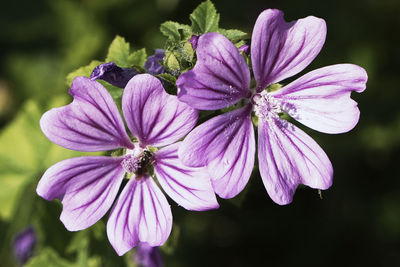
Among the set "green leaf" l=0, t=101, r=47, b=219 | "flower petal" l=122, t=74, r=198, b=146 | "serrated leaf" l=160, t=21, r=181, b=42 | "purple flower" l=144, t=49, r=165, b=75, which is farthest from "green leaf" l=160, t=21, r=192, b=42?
"green leaf" l=0, t=101, r=47, b=219

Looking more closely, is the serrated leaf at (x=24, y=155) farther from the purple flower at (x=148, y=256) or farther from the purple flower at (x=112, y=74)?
the purple flower at (x=112, y=74)

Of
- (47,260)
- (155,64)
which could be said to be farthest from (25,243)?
(155,64)

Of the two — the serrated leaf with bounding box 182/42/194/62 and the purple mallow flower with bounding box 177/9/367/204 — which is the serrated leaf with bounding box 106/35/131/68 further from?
the purple mallow flower with bounding box 177/9/367/204

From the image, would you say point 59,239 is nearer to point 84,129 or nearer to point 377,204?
point 84,129

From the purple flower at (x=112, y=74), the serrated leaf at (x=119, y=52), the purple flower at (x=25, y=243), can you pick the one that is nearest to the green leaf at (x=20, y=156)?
the purple flower at (x=25, y=243)

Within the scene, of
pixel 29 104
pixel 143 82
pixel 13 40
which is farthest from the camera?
pixel 13 40

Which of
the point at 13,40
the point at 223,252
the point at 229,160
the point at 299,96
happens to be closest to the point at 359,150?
the point at 223,252
